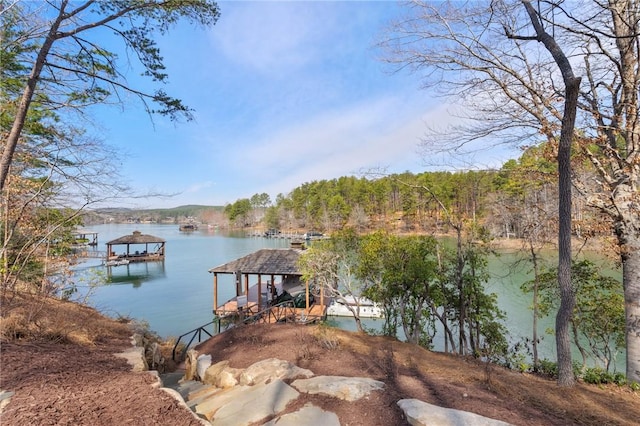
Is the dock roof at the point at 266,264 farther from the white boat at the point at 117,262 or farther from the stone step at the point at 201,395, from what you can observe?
the white boat at the point at 117,262

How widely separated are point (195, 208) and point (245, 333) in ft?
556

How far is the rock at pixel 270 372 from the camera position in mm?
4129

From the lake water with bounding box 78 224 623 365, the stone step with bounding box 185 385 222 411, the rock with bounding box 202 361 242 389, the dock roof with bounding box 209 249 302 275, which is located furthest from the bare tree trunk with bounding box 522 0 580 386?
the dock roof with bounding box 209 249 302 275

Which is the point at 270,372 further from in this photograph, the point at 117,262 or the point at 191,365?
the point at 117,262

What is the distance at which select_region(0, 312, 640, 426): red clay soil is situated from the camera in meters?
2.78

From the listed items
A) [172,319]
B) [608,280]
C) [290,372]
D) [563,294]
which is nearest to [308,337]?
[290,372]

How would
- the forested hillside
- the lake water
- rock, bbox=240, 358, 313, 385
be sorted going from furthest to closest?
the lake water < the forested hillside < rock, bbox=240, 358, 313, 385

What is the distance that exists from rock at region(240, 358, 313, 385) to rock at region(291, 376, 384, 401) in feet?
0.83

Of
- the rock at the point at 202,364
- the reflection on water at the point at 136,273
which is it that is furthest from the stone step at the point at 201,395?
the reflection on water at the point at 136,273

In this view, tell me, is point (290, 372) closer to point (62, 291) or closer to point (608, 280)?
point (608, 280)

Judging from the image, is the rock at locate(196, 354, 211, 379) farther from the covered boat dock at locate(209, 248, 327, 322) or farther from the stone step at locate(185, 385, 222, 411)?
the covered boat dock at locate(209, 248, 327, 322)

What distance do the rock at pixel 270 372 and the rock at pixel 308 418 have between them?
2.87 ft

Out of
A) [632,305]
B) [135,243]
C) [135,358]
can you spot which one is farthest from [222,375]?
[135,243]

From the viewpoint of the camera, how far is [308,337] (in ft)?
18.3
